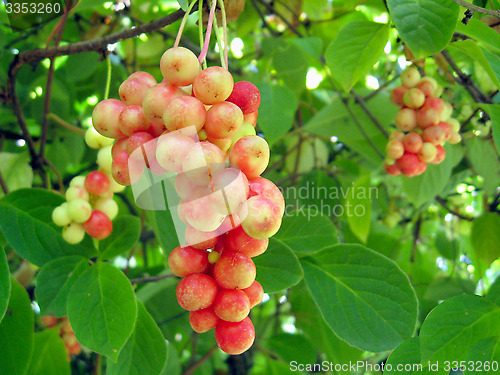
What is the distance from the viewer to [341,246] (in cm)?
65

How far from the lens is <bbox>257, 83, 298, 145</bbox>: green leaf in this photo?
825 millimetres

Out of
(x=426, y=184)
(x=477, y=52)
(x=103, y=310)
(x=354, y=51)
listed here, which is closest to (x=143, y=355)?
(x=103, y=310)

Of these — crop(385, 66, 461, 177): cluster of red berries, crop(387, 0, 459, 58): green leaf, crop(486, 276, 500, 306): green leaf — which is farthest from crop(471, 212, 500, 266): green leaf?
crop(387, 0, 459, 58): green leaf

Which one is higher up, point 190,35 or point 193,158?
point 193,158

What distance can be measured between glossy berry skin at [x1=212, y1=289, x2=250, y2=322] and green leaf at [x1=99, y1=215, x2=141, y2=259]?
333mm

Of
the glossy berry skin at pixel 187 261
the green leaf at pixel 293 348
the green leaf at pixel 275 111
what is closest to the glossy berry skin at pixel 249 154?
the glossy berry skin at pixel 187 261

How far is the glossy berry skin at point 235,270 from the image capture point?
1.34 ft

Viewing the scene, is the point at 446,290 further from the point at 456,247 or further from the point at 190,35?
the point at 190,35

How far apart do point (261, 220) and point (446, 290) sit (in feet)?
2.43

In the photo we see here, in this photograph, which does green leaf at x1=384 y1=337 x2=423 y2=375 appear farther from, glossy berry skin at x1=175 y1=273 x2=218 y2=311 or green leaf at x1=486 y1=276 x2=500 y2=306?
glossy berry skin at x1=175 y1=273 x2=218 y2=311

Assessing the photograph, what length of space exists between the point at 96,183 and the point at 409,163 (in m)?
0.63

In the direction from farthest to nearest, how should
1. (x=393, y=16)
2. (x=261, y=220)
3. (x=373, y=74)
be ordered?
(x=373, y=74) → (x=393, y=16) → (x=261, y=220)

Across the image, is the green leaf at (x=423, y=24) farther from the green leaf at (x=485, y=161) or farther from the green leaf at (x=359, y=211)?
the green leaf at (x=485, y=161)

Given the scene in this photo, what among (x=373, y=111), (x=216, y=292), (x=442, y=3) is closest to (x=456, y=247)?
(x=373, y=111)
